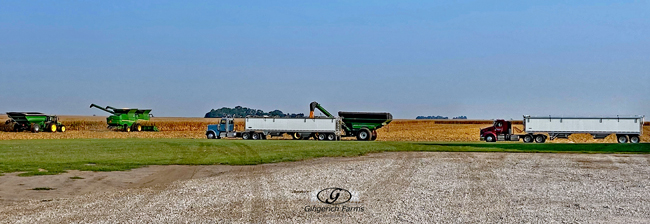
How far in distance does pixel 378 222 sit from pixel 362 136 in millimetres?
40355

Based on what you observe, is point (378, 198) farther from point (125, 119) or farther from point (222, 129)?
point (125, 119)

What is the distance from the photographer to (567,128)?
5094 centimetres

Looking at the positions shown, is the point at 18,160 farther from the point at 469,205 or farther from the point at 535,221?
the point at 535,221

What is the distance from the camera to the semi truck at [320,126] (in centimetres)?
5062

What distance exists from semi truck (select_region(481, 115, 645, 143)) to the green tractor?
4600 cm

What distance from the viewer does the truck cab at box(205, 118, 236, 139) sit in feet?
175

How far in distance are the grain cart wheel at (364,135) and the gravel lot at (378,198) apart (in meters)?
29.5

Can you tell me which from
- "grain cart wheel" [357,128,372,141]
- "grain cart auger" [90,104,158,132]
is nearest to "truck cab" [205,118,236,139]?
"grain cart wheel" [357,128,372,141]

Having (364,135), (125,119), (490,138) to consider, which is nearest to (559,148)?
(490,138)

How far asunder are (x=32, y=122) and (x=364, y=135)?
37.4 m

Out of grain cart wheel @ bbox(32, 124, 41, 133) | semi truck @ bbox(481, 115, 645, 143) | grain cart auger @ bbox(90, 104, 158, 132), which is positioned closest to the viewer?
semi truck @ bbox(481, 115, 645, 143)

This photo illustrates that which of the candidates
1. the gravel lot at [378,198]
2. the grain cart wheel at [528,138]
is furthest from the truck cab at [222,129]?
the gravel lot at [378,198]

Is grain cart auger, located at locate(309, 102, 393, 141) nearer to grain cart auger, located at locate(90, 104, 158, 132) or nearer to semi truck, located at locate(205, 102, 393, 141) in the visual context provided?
semi truck, located at locate(205, 102, 393, 141)

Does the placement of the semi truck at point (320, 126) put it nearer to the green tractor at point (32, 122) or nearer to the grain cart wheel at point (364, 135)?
→ the grain cart wheel at point (364, 135)
